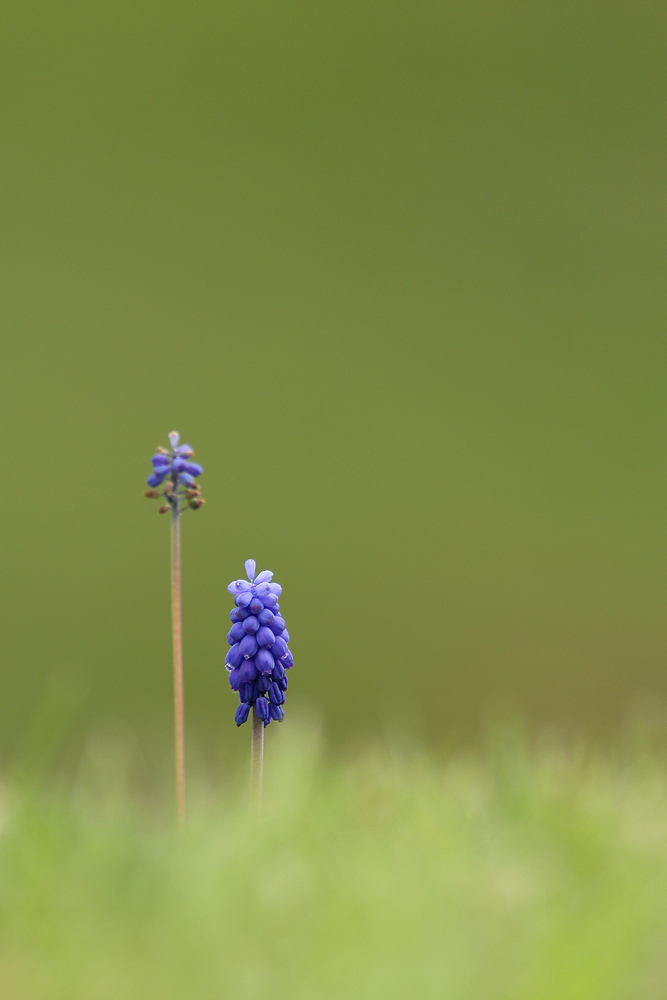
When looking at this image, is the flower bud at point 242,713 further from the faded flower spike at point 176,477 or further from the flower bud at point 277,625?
the faded flower spike at point 176,477

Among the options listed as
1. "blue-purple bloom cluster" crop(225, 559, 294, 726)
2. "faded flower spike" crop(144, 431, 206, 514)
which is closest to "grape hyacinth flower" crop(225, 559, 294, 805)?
"blue-purple bloom cluster" crop(225, 559, 294, 726)

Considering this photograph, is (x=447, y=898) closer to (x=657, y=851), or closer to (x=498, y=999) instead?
(x=498, y=999)

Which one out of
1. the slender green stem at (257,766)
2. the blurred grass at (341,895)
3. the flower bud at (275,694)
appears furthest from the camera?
the flower bud at (275,694)

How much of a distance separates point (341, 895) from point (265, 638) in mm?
395

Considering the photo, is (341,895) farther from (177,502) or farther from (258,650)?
(177,502)

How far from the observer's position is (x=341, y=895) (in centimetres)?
83

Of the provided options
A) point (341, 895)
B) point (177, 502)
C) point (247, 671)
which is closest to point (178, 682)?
point (247, 671)

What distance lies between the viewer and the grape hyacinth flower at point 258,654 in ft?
3.85

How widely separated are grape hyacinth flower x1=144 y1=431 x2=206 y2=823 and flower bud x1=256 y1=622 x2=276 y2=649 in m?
0.10

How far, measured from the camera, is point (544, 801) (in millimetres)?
1142

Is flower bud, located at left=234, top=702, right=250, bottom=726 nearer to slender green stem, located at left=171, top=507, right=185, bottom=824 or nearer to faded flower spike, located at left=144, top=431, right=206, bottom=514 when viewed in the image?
slender green stem, located at left=171, top=507, right=185, bottom=824

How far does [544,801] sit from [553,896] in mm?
277

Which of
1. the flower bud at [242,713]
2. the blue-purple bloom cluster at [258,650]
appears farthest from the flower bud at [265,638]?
the flower bud at [242,713]

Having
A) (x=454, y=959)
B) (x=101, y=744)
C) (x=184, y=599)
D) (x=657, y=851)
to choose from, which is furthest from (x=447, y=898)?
(x=184, y=599)
